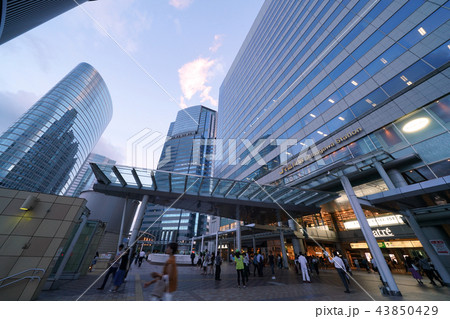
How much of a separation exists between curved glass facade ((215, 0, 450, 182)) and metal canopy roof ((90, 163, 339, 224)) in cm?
765

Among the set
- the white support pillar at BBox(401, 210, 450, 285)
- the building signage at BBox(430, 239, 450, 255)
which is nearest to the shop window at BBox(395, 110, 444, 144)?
the white support pillar at BBox(401, 210, 450, 285)

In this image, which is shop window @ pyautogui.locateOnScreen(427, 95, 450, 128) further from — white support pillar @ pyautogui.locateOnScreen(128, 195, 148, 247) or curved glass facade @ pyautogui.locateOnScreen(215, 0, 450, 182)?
white support pillar @ pyautogui.locateOnScreen(128, 195, 148, 247)

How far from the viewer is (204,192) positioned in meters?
12.3

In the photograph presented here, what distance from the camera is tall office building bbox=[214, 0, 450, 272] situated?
403 inches

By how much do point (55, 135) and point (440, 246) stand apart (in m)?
116

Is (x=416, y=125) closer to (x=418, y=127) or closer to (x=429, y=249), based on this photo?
(x=418, y=127)

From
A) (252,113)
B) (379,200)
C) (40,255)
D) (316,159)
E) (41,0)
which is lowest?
(40,255)

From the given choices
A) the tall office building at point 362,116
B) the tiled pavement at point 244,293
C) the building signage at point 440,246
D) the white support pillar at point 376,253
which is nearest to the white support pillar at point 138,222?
the tiled pavement at point 244,293

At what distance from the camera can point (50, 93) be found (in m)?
79.6

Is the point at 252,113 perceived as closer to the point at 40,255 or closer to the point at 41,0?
the point at 41,0

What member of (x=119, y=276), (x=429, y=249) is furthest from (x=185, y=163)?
(x=429, y=249)

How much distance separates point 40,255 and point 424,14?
25656 millimetres
